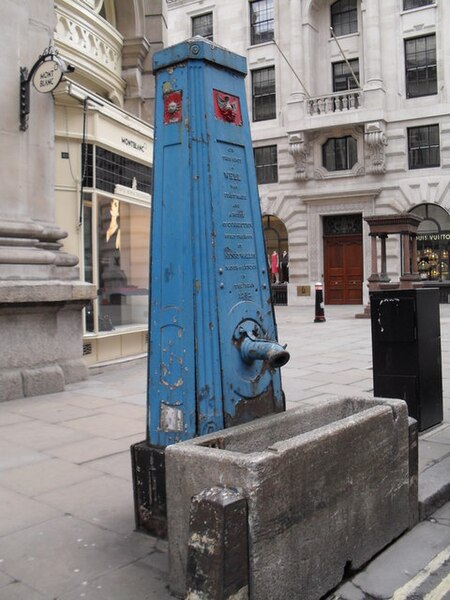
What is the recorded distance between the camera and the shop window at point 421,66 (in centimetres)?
2731

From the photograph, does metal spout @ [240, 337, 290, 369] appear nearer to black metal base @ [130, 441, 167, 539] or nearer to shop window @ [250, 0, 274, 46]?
black metal base @ [130, 441, 167, 539]

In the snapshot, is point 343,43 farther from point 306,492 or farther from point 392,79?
point 306,492

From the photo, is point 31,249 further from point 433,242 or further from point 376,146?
point 433,242

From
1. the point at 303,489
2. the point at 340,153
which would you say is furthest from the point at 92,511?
the point at 340,153

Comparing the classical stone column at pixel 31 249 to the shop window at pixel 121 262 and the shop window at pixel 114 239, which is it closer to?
the shop window at pixel 114 239

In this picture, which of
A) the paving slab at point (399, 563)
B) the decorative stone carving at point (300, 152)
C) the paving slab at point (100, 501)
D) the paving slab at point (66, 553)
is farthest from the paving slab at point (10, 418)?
the decorative stone carving at point (300, 152)

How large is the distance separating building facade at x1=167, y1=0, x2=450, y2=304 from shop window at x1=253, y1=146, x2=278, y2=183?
0.06 meters

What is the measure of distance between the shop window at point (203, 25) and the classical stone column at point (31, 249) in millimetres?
25940

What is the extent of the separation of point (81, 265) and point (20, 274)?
6.18 ft

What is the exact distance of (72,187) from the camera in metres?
9.36

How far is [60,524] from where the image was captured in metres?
3.72

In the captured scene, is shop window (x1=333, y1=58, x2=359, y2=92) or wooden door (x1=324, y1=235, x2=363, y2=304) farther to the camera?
shop window (x1=333, y1=58, x2=359, y2=92)

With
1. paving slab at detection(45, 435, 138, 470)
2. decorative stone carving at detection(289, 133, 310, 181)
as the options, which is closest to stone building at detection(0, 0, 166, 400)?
paving slab at detection(45, 435, 138, 470)

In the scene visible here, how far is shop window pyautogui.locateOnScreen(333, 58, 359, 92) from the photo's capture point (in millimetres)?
29391
